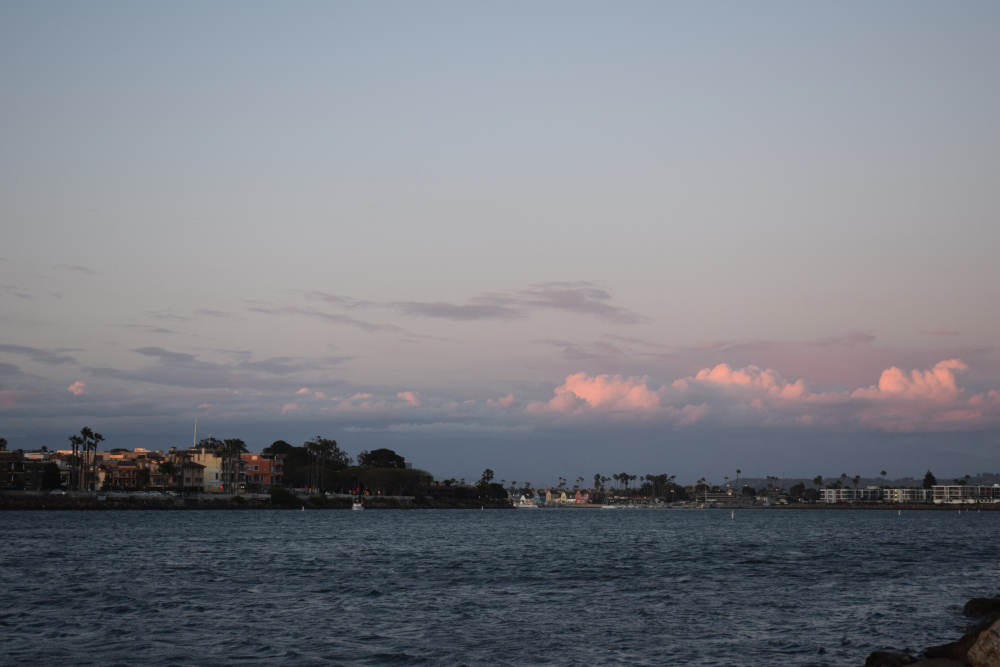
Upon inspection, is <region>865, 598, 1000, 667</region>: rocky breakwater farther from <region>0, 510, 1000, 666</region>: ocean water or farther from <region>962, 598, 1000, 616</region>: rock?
<region>962, 598, 1000, 616</region>: rock

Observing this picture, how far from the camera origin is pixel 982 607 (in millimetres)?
37344

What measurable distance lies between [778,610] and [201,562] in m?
41.1

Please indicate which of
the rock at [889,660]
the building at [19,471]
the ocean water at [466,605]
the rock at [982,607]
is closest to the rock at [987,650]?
the rock at [889,660]

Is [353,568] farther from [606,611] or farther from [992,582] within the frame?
[992,582]

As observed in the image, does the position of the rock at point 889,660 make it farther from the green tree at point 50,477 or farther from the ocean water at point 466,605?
the green tree at point 50,477

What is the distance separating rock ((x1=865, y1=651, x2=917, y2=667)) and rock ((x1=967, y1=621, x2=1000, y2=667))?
1.62 meters

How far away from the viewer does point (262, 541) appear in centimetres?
8538

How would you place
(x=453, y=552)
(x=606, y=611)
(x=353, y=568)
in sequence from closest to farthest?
(x=606, y=611) < (x=353, y=568) < (x=453, y=552)

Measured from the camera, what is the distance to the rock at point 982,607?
36406 mm

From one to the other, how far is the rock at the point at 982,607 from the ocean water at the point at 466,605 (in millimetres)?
542

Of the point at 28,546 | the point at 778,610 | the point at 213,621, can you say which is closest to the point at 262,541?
the point at 28,546

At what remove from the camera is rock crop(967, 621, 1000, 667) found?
23.8 metres

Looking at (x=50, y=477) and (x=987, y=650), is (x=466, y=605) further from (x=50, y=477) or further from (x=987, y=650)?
(x=50, y=477)

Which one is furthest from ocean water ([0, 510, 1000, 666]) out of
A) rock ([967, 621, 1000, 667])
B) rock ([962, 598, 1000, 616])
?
rock ([967, 621, 1000, 667])
